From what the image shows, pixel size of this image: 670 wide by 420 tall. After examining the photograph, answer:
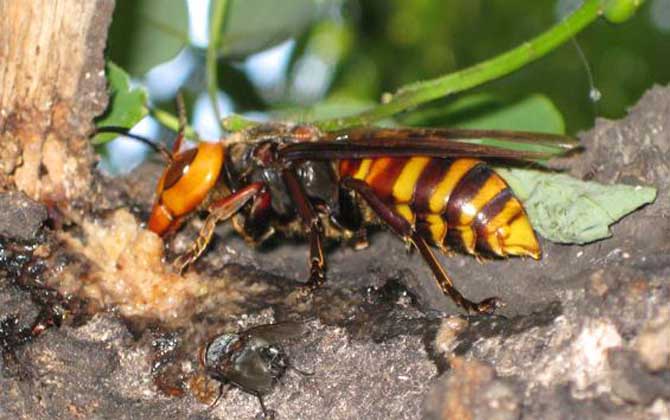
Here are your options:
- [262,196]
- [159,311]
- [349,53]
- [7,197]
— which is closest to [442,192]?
[262,196]

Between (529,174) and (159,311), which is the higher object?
(159,311)

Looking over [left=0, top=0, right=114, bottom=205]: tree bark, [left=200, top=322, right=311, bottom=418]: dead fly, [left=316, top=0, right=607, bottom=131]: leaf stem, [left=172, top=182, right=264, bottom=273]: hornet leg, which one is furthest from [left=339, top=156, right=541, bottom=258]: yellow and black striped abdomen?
[left=0, top=0, right=114, bottom=205]: tree bark

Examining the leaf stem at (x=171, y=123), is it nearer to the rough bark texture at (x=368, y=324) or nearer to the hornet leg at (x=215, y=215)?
the hornet leg at (x=215, y=215)

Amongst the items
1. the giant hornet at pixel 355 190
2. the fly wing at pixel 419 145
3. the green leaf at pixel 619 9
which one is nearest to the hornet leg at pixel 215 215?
the giant hornet at pixel 355 190

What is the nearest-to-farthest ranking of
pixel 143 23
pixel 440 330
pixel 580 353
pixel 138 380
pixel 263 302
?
1. pixel 580 353
2. pixel 440 330
3. pixel 138 380
4. pixel 263 302
5. pixel 143 23

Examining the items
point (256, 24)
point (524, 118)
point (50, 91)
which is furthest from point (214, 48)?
point (524, 118)

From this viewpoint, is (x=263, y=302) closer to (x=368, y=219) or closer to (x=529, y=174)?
(x=368, y=219)
